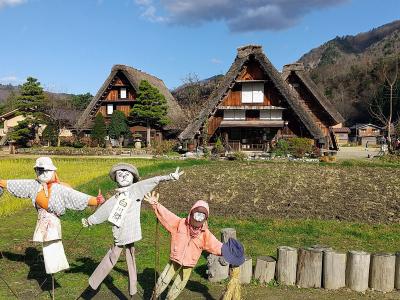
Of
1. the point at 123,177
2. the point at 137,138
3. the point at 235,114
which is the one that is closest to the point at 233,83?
the point at 235,114

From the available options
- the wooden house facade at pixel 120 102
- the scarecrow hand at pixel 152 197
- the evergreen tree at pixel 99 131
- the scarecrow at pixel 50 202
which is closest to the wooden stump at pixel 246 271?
the scarecrow hand at pixel 152 197

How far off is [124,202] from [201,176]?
7621mm

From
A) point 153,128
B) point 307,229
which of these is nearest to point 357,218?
point 307,229

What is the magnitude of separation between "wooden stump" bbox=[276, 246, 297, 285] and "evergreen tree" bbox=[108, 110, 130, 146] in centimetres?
2525

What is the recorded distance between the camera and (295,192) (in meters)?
10.5

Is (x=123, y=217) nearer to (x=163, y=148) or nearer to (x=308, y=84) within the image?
(x=163, y=148)

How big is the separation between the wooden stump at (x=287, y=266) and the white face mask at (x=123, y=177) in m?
2.20

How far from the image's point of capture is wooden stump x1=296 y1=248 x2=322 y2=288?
5.34m

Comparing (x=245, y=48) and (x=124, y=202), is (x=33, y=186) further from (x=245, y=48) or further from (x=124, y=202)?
(x=245, y=48)

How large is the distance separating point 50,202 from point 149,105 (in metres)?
24.7

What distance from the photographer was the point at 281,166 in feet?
44.3

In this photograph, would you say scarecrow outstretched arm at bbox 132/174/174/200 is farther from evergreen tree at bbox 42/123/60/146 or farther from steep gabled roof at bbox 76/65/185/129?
evergreen tree at bbox 42/123/60/146

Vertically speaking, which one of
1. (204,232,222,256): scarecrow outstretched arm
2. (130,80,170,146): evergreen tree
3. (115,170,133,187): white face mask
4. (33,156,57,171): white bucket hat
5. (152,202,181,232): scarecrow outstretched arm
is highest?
(130,80,170,146): evergreen tree

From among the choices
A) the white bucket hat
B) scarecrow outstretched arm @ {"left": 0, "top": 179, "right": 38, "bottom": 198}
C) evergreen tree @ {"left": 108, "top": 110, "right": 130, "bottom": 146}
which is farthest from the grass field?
evergreen tree @ {"left": 108, "top": 110, "right": 130, "bottom": 146}
